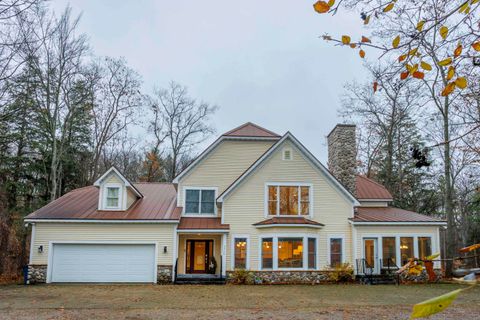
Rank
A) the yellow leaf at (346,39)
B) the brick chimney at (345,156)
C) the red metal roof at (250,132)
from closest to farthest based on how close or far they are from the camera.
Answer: the yellow leaf at (346,39) < the brick chimney at (345,156) < the red metal roof at (250,132)

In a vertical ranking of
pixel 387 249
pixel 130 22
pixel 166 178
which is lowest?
pixel 387 249

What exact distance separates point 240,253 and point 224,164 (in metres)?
4.64

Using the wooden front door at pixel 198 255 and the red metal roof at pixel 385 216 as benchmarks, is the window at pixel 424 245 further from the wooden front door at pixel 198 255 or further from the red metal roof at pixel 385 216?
the wooden front door at pixel 198 255

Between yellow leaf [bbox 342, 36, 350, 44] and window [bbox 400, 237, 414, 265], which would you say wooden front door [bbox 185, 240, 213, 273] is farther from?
yellow leaf [bbox 342, 36, 350, 44]

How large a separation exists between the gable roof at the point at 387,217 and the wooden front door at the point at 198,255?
7.01 metres

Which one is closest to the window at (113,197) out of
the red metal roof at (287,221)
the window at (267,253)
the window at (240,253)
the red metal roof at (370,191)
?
the window at (240,253)

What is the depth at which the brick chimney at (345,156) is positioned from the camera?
19.9 meters

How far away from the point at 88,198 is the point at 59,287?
5456 mm

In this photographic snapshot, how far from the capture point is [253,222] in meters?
18.0

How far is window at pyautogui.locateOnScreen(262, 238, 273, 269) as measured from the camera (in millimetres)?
17281

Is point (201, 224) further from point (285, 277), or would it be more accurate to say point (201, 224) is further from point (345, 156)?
point (345, 156)

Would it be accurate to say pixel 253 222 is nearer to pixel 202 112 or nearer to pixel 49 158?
pixel 49 158

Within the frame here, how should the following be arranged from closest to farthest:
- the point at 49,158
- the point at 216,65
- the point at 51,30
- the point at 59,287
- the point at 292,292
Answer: the point at 292,292
the point at 59,287
the point at 51,30
the point at 49,158
the point at 216,65

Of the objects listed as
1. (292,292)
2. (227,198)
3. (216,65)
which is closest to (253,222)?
(227,198)
